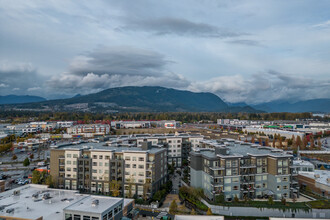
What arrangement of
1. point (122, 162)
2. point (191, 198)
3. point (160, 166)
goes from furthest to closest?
point (160, 166)
point (122, 162)
point (191, 198)

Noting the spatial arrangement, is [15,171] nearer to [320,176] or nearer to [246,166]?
[246,166]

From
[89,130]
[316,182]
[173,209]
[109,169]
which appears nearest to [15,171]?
[109,169]

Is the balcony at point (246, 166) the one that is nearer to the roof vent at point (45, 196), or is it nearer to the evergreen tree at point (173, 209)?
the evergreen tree at point (173, 209)

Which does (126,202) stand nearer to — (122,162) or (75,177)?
(122,162)

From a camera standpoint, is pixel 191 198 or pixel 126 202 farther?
pixel 191 198

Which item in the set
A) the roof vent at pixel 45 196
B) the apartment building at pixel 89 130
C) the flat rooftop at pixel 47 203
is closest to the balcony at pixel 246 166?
the flat rooftop at pixel 47 203

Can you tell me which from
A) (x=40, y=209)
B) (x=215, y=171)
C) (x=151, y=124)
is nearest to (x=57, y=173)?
(x=40, y=209)

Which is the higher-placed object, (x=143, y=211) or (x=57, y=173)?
(x=57, y=173)

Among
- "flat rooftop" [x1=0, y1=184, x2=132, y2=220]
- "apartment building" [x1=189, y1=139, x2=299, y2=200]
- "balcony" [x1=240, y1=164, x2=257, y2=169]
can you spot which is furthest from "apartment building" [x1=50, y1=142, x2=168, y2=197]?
"balcony" [x1=240, y1=164, x2=257, y2=169]
